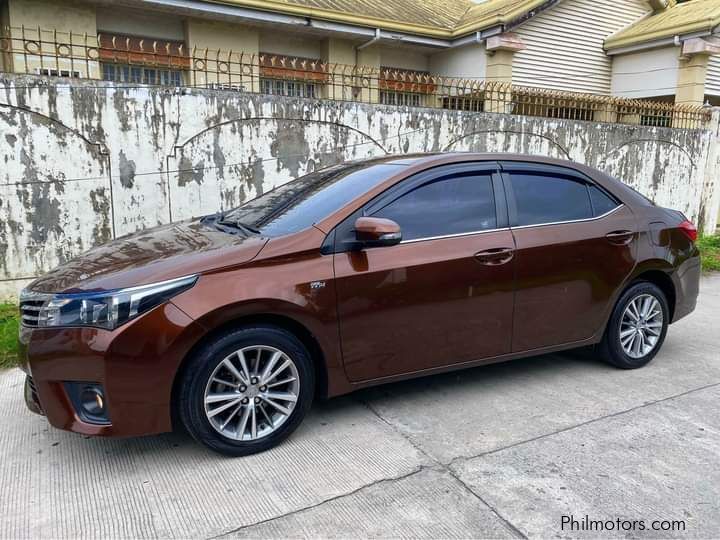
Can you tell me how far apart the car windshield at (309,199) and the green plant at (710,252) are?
22.5ft

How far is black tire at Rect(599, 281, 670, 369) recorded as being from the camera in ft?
14.2

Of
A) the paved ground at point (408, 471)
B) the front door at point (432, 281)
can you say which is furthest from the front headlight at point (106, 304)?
the front door at point (432, 281)

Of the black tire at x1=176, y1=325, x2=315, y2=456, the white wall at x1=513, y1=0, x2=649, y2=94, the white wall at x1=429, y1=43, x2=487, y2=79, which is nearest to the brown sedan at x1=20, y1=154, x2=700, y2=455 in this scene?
the black tire at x1=176, y1=325, x2=315, y2=456

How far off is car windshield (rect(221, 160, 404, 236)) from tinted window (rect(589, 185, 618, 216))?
1.56 meters

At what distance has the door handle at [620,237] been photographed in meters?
4.17

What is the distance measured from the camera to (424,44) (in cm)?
1316

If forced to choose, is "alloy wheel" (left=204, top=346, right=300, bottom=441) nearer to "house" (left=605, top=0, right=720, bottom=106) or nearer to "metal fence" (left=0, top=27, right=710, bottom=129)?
"metal fence" (left=0, top=27, right=710, bottom=129)

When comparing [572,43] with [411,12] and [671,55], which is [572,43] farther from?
[411,12]

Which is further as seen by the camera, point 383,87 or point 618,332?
point 383,87

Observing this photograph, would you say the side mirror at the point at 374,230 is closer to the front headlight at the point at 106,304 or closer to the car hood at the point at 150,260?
the car hood at the point at 150,260

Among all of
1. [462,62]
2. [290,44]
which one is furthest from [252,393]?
[462,62]

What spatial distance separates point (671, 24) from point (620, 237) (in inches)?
493

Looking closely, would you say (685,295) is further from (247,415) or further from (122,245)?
(122,245)

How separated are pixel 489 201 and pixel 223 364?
6.59 ft
